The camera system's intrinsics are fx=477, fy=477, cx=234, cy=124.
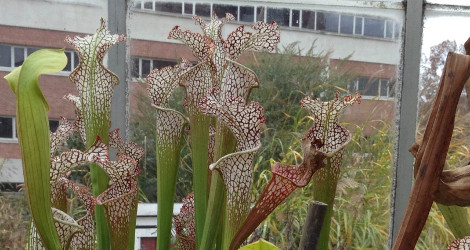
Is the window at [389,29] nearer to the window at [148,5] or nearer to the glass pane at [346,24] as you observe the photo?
the glass pane at [346,24]

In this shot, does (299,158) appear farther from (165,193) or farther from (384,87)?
(165,193)

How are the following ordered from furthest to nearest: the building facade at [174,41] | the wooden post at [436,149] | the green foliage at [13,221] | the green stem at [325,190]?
the green foliage at [13,221], the building facade at [174,41], the green stem at [325,190], the wooden post at [436,149]

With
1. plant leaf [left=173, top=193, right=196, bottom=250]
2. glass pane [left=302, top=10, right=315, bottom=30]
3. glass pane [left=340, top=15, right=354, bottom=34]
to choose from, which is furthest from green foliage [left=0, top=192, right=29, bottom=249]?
plant leaf [left=173, top=193, right=196, bottom=250]

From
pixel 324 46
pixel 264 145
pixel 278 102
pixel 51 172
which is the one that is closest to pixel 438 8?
pixel 324 46

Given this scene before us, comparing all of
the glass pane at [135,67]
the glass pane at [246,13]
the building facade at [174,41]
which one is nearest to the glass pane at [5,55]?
the building facade at [174,41]

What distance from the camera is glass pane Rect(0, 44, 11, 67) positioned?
1503mm

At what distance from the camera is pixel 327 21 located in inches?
64.9

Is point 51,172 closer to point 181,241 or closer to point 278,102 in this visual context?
point 181,241

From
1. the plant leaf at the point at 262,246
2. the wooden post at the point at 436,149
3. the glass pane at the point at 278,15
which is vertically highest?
the glass pane at the point at 278,15

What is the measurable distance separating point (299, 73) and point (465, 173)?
1.49 m

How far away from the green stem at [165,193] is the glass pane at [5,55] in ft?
4.33

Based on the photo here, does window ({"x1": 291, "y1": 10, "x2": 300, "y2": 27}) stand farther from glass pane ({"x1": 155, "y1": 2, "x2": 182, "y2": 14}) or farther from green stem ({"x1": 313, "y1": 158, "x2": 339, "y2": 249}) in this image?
green stem ({"x1": 313, "y1": 158, "x2": 339, "y2": 249})

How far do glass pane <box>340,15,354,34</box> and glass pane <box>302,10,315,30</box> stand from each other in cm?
11

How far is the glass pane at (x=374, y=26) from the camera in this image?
1637mm
